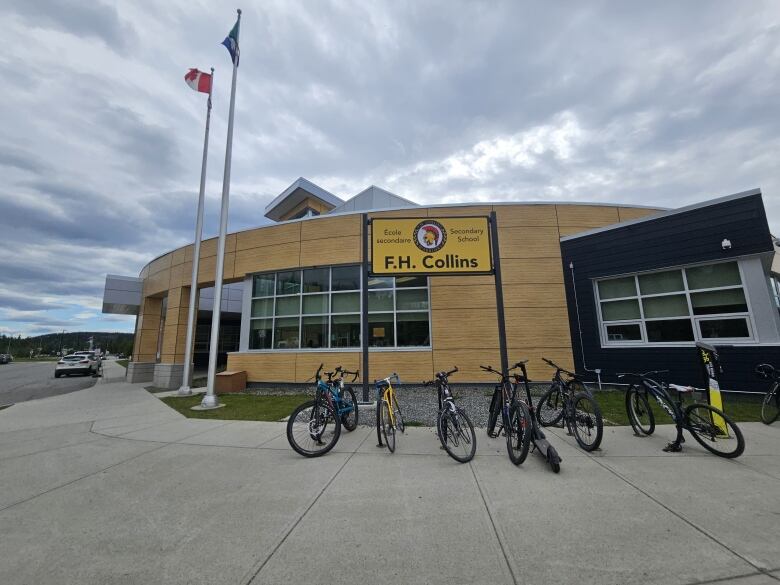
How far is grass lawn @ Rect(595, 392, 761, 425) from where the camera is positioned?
6.55 metres

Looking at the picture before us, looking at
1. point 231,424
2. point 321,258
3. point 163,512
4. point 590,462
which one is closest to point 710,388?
point 590,462

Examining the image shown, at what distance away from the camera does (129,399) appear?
1132cm

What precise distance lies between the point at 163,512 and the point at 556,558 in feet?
12.0

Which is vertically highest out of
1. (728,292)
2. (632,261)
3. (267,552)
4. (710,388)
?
(632,261)

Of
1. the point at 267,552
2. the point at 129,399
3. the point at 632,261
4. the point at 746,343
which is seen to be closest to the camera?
the point at 267,552

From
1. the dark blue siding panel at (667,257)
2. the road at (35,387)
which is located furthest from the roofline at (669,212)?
the road at (35,387)

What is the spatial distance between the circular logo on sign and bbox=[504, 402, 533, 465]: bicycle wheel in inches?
184

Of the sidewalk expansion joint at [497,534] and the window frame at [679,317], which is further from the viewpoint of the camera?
the window frame at [679,317]

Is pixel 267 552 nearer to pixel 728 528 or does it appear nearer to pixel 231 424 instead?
pixel 728 528

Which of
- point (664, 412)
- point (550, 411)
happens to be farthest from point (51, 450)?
point (664, 412)

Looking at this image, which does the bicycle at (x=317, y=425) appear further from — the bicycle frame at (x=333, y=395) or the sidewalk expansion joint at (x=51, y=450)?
the sidewalk expansion joint at (x=51, y=450)

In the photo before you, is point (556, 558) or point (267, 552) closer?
point (556, 558)

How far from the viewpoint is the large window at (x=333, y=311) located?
11.9m

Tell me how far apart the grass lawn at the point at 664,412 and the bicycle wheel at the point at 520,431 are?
298 cm
